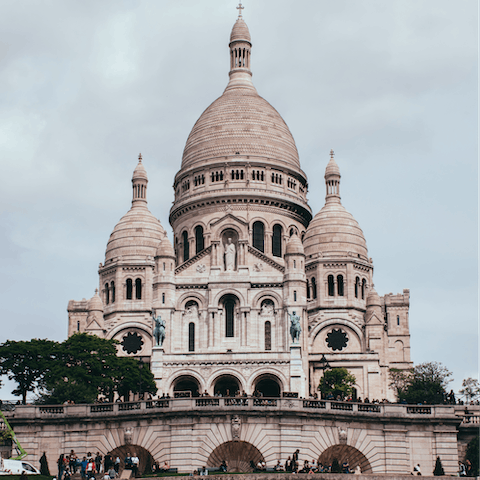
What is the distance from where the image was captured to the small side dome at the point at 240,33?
392ft

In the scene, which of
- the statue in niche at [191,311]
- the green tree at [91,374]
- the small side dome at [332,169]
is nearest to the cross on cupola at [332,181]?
the small side dome at [332,169]

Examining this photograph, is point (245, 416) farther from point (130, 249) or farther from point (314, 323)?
point (130, 249)

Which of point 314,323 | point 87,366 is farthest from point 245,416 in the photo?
point 314,323

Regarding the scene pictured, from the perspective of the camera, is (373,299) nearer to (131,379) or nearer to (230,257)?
(230,257)

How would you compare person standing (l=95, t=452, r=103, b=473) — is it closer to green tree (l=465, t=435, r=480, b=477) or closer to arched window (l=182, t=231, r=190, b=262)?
green tree (l=465, t=435, r=480, b=477)

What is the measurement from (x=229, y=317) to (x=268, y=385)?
786 cm

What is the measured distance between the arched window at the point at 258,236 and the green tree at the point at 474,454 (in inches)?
2041

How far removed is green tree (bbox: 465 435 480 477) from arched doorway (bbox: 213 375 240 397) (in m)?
34.4

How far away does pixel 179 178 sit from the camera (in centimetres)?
11044

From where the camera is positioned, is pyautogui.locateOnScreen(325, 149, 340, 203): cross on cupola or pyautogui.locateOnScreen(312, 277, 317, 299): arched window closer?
pyautogui.locateOnScreen(312, 277, 317, 299): arched window

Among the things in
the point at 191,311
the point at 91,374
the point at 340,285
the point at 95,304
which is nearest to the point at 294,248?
the point at 191,311

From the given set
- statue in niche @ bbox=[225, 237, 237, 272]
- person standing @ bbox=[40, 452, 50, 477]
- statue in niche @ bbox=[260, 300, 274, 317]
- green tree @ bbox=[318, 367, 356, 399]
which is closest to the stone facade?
person standing @ bbox=[40, 452, 50, 477]

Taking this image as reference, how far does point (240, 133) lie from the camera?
109 m

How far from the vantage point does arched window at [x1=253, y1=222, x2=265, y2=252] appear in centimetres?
10338
